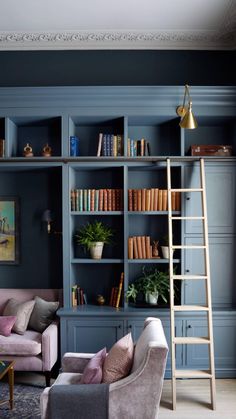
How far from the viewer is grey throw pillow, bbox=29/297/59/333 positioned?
Answer: 4000 mm


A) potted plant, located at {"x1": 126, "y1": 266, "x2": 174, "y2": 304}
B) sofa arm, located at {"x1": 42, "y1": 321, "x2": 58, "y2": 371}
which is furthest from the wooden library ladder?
sofa arm, located at {"x1": 42, "y1": 321, "x2": 58, "y2": 371}

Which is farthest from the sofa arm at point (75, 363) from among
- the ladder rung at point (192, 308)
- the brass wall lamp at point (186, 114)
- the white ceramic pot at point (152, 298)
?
the brass wall lamp at point (186, 114)

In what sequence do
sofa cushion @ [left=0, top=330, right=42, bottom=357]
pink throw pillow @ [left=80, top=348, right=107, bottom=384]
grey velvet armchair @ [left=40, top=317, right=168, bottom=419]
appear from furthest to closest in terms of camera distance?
sofa cushion @ [left=0, top=330, right=42, bottom=357] → pink throw pillow @ [left=80, top=348, right=107, bottom=384] → grey velvet armchair @ [left=40, top=317, right=168, bottom=419]

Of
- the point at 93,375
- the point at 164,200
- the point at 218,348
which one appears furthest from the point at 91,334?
the point at 164,200

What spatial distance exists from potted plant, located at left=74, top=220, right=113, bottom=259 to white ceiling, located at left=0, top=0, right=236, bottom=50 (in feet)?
7.35

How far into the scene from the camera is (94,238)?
414 cm

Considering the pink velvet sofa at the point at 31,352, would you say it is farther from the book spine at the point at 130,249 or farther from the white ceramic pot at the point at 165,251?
the white ceramic pot at the point at 165,251

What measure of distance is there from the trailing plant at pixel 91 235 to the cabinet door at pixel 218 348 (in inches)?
52.1

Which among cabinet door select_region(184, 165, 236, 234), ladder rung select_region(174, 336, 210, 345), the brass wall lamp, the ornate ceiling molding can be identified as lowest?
ladder rung select_region(174, 336, 210, 345)

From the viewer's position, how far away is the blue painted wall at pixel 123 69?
176 inches

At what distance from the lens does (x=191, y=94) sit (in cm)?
398

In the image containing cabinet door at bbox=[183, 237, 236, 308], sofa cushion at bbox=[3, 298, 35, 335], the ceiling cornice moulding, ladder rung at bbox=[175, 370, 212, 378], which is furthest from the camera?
the ceiling cornice moulding

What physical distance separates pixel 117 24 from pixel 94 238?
8.10 feet

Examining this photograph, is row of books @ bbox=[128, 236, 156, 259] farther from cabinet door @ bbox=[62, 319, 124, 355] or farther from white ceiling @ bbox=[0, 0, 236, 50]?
white ceiling @ bbox=[0, 0, 236, 50]
